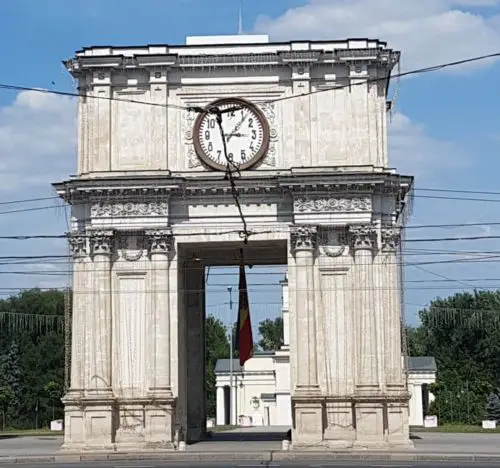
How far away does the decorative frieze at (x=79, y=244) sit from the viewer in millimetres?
42469

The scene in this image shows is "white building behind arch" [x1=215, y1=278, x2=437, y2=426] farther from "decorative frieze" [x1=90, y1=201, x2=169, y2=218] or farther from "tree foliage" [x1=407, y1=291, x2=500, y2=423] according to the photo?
"decorative frieze" [x1=90, y1=201, x2=169, y2=218]

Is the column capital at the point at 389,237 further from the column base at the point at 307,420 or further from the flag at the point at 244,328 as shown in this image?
the flag at the point at 244,328

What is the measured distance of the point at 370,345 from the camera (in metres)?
41.0

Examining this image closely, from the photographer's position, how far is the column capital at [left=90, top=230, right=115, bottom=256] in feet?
138

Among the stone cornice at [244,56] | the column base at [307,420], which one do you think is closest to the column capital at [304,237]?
the column base at [307,420]

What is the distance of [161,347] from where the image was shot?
137 feet

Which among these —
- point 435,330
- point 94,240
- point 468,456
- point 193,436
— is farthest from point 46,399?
point 468,456

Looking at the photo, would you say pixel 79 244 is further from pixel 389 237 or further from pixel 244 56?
pixel 389 237

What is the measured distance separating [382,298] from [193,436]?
1140 centimetres

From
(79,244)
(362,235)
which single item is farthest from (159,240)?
(362,235)

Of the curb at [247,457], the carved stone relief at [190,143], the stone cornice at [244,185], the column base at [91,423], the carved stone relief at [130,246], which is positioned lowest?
the curb at [247,457]

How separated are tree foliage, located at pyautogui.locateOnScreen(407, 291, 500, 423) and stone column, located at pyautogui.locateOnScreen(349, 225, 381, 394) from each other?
2040 inches

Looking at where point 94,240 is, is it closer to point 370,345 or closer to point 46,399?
point 370,345

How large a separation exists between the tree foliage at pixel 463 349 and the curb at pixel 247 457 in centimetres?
5477
